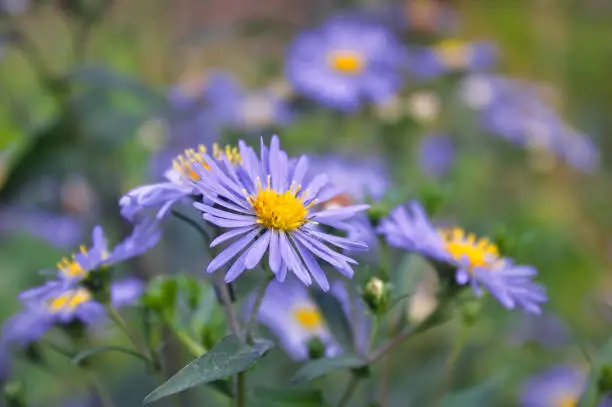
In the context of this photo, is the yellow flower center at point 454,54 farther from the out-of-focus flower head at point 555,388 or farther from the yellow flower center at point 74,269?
the yellow flower center at point 74,269

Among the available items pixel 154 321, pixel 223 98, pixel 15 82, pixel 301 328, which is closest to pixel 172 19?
pixel 15 82

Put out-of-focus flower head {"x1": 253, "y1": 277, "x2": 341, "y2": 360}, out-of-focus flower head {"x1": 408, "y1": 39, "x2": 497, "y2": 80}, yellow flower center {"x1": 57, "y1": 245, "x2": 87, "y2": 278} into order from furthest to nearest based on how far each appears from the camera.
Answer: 1. out-of-focus flower head {"x1": 408, "y1": 39, "x2": 497, "y2": 80}
2. out-of-focus flower head {"x1": 253, "y1": 277, "x2": 341, "y2": 360}
3. yellow flower center {"x1": 57, "y1": 245, "x2": 87, "y2": 278}

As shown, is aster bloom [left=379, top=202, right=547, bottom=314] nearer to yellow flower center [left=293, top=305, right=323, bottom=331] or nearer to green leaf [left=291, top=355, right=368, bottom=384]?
green leaf [left=291, top=355, right=368, bottom=384]

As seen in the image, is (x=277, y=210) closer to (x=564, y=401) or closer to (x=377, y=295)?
(x=377, y=295)

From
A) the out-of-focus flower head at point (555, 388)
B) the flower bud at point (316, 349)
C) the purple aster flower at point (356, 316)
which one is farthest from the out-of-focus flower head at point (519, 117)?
the flower bud at point (316, 349)

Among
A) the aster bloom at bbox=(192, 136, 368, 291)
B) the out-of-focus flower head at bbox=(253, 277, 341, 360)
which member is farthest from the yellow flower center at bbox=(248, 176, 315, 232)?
the out-of-focus flower head at bbox=(253, 277, 341, 360)

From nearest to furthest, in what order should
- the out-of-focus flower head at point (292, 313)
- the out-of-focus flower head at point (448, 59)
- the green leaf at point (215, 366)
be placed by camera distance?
the green leaf at point (215, 366), the out-of-focus flower head at point (292, 313), the out-of-focus flower head at point (448, 59)
